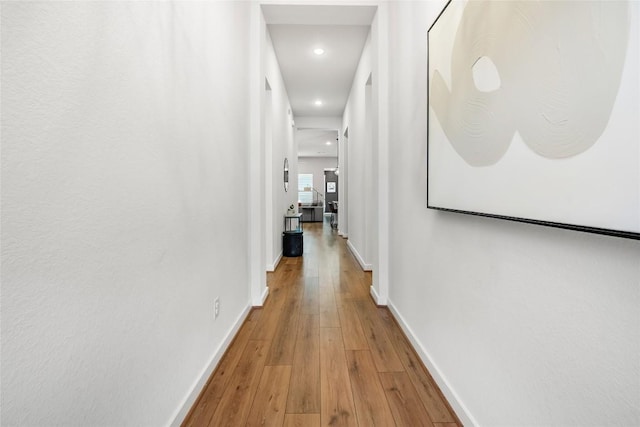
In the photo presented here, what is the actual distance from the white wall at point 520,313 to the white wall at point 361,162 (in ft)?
5.94

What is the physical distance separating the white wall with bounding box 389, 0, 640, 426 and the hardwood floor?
0.19 m

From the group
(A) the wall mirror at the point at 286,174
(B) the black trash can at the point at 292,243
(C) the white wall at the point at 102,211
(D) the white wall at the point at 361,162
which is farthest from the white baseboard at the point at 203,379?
(A) the wall mirror at the point at 286,174

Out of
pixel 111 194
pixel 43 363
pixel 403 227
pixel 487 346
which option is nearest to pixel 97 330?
pixel 43 363

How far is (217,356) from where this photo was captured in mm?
1790

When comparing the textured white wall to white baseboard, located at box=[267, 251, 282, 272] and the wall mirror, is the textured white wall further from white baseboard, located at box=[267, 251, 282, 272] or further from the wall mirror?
white baseboard, located at box=[267, 251, 282, 272]

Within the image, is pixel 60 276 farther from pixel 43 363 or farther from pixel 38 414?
pixel 38 414

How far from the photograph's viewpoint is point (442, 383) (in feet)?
4.99

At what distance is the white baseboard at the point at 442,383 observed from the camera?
1.29 m

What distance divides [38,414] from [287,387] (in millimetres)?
1151

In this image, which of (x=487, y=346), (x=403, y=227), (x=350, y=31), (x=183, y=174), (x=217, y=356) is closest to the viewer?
(x=487, y=346)

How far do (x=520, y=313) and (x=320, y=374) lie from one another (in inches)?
45.9

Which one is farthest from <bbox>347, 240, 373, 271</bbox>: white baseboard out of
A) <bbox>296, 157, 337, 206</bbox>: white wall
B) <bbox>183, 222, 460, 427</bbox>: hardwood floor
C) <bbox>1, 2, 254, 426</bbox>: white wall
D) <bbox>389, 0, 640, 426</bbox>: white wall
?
<bbox>296, 157, 337, 206</bbox>: white wall

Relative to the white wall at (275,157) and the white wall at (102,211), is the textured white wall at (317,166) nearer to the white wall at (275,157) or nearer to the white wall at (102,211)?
the white wall at (275,157)

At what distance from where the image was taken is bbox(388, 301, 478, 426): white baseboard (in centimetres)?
129
